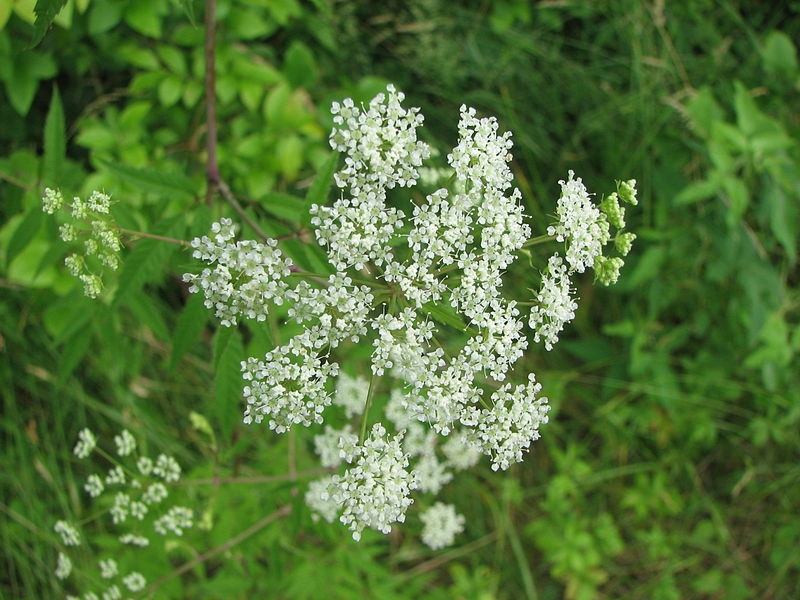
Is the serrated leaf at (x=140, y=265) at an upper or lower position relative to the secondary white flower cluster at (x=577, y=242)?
upper

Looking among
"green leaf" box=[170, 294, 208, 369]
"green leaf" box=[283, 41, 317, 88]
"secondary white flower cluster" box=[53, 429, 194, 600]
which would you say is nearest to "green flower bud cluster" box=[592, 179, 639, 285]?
"green leaf" box=[170, 294, 208, 369]

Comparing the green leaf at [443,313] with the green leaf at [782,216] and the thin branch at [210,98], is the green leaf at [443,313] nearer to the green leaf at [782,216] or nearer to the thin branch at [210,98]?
the thin branch at [210,98]

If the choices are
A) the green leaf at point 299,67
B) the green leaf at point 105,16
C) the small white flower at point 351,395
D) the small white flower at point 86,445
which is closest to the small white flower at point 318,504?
the small white flower at point 351,395

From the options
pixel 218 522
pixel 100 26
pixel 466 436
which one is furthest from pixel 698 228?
pixel 100 26

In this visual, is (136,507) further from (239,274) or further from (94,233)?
(239,274)

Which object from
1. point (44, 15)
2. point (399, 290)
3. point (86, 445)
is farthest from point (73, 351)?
point (399, 290)

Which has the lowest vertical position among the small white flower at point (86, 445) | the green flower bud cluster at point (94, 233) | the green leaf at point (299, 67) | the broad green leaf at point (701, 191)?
the small white flower at point (86, 445)

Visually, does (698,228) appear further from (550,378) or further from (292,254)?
(292,254)
